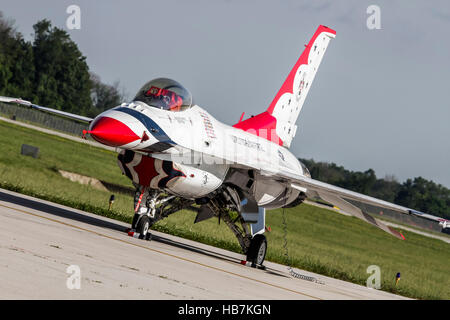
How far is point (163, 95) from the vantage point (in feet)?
48.4

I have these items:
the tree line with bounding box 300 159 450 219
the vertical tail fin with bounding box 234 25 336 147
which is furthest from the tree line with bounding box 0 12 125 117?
the vertical tail fin with bounding box 234 25 336 147

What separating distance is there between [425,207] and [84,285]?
402 ft

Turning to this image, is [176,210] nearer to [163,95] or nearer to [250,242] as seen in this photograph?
[250,242]

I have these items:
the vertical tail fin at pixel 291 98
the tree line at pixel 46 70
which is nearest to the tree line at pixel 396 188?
the tree line at pixel 46 70

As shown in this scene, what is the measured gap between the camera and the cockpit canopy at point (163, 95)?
14633 mm

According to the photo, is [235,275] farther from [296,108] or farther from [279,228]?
[279,228]

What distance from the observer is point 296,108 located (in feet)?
72.4

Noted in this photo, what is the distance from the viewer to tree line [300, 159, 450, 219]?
117188 mm

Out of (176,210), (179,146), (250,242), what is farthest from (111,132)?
(250,242)

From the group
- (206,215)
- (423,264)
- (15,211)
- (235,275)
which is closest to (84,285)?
(235,275)

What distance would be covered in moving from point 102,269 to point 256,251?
27.7 feet

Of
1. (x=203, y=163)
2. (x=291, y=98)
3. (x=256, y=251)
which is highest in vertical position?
(x=291, y=98)

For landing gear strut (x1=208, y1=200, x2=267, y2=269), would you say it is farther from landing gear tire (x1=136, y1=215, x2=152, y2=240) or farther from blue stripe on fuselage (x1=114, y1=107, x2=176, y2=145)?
blue stripe on fuselage (x1=114, y1=107, x2=176, y2=145)

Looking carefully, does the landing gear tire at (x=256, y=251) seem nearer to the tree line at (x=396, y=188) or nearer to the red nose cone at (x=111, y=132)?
the red nose cone at (x=111, y=132)
